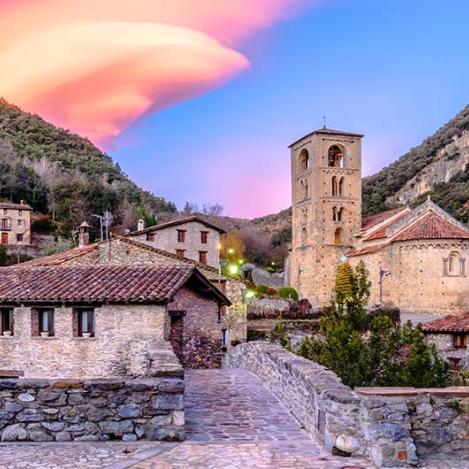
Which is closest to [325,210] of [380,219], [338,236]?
[338,236]

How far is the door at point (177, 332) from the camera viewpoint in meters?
20.4

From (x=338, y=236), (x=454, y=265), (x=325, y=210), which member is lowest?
(x=454, y=265)

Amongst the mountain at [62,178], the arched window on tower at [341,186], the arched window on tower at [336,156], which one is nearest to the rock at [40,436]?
the arched window on tower at [341,186]

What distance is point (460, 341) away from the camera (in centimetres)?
2998

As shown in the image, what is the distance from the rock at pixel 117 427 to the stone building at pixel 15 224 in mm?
67713

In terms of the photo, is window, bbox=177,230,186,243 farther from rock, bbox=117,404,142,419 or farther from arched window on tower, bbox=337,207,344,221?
rock, bbox=117,404,142,419

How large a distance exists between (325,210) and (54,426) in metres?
62.4

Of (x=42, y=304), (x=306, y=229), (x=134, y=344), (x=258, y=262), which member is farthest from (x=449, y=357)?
(x=258, y=262)

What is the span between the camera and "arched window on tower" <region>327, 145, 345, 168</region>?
70625mm

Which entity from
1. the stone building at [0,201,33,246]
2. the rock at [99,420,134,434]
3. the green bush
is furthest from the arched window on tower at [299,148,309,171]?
the rock at [99,420,134,434]

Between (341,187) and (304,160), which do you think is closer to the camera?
(341,187)

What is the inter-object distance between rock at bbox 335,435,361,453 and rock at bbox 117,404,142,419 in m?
2.49

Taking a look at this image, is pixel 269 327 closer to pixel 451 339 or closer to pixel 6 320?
pixel 451 339

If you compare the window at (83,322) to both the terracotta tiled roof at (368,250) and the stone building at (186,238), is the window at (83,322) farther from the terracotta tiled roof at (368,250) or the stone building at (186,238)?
the terracotta tiled roof at (368,250)
